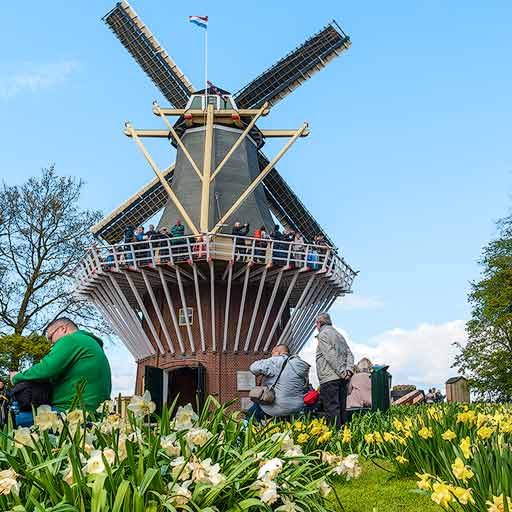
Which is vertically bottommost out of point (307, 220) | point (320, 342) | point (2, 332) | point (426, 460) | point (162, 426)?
point (426, 460)

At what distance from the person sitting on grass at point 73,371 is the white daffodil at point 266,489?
206cm

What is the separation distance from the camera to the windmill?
69.7ft

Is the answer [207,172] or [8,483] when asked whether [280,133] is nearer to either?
[207,172]

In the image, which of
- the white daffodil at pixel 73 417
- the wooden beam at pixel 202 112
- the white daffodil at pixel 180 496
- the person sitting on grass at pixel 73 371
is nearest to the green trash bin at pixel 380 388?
the person sitting on grass at pixel 73 371

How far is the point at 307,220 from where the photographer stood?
92.0 ft

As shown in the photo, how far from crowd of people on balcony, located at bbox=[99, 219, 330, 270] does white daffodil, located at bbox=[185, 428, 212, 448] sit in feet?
55.5

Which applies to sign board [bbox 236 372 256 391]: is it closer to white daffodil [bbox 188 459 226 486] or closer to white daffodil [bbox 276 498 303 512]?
white daffodil [bbox 276 498 303 512]

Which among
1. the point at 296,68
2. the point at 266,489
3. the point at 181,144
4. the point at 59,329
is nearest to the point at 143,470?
the point at 266,489

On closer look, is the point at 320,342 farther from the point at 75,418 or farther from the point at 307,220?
the point at 307,220

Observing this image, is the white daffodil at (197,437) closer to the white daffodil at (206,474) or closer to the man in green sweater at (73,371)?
the white daffodil at (206,474)

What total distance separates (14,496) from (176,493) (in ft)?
2.31

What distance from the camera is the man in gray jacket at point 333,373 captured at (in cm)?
864

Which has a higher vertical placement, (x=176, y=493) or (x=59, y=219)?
(x=59, y=219)

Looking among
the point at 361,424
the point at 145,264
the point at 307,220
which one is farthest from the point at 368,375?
the point at 307,220
